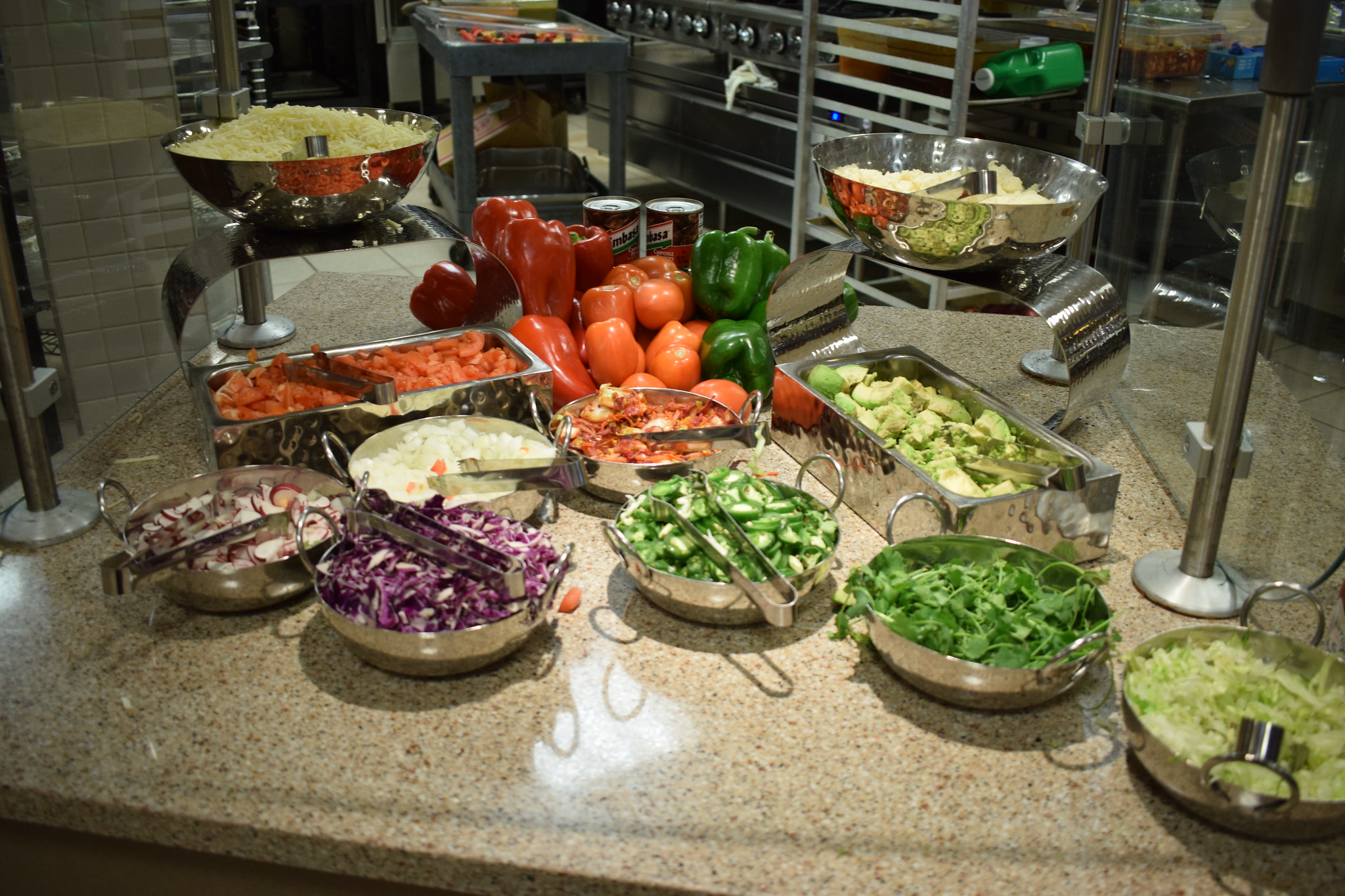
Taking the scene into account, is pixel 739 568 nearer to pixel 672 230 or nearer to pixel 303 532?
pixel 303 532

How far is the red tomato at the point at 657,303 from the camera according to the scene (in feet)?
6.33

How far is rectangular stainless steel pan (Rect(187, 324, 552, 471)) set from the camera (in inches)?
58.0

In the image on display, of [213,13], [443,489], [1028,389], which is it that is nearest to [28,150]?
[213,13]

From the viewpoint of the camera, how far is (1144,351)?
6.07ft

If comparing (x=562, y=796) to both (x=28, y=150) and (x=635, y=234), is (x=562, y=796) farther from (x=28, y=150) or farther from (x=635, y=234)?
(x=28, y=150)

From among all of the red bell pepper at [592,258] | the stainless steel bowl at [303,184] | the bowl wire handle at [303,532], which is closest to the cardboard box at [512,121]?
the red bell pepper at [592,258]

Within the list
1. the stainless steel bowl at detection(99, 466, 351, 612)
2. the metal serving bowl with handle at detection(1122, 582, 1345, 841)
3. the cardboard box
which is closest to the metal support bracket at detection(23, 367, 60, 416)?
the stainless steel bowl at detection(99, 466, 351, 612)

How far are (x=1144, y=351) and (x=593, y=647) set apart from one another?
45.9 inches

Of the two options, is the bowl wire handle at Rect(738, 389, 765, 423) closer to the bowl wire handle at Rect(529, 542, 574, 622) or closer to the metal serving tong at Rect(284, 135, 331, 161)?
the bowl wire handle at Rect(529, 542, 574, 622)

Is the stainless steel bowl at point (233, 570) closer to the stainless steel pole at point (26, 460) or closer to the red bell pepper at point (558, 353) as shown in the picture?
the stainless steel pole at point (26, 460)

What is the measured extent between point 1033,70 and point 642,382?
78.9 inches

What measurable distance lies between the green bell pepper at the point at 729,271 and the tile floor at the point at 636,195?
85 cm

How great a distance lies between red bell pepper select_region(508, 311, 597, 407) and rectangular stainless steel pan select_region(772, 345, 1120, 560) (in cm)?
35

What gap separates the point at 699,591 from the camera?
1222 mm
